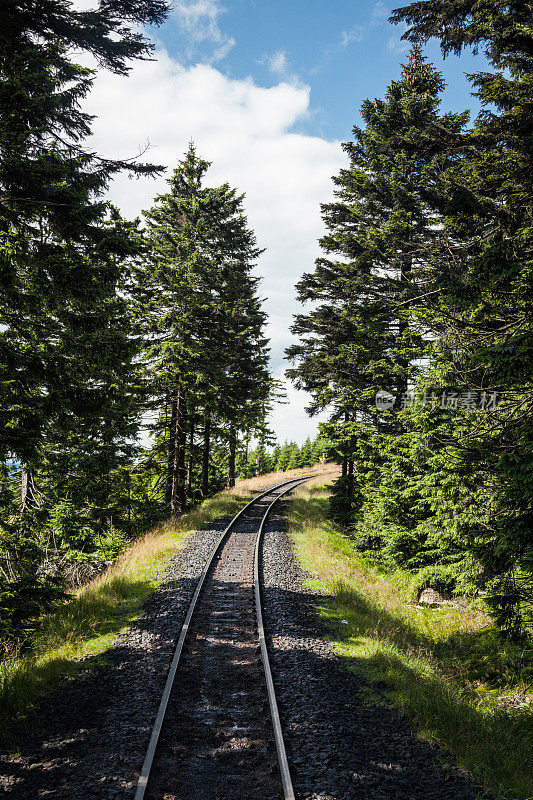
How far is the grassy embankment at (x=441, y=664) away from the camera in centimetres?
505

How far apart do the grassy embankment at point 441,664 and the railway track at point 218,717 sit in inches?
71.4

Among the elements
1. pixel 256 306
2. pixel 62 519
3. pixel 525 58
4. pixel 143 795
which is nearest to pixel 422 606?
pixel 143 795

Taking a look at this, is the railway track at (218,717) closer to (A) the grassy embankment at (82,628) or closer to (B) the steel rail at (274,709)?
(B) the steel rail at (274,709)

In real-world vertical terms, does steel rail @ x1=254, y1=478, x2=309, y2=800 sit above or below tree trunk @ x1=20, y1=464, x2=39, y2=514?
Result: below

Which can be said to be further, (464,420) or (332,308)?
(332,308)

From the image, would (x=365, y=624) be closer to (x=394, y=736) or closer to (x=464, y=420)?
(x=394, y=736)

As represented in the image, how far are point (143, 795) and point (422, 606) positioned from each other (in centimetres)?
967

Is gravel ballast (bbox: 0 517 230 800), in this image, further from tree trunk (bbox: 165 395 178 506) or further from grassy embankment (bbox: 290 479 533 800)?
tree trunk (bbox: 165 395 178 506)

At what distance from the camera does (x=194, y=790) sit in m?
4.33

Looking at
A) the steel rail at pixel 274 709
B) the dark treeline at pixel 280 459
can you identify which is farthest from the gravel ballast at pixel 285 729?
the dark treeline at pixel 280 459

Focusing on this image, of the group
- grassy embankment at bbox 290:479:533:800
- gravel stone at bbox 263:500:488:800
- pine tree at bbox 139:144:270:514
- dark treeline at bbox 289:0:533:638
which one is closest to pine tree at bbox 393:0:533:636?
dark treeline at bbox 289:0:533:638

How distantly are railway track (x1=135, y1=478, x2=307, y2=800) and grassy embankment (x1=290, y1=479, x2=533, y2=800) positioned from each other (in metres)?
1.81

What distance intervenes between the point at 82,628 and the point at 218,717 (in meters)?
3.88

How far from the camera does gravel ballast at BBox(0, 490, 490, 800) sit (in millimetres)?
4324
